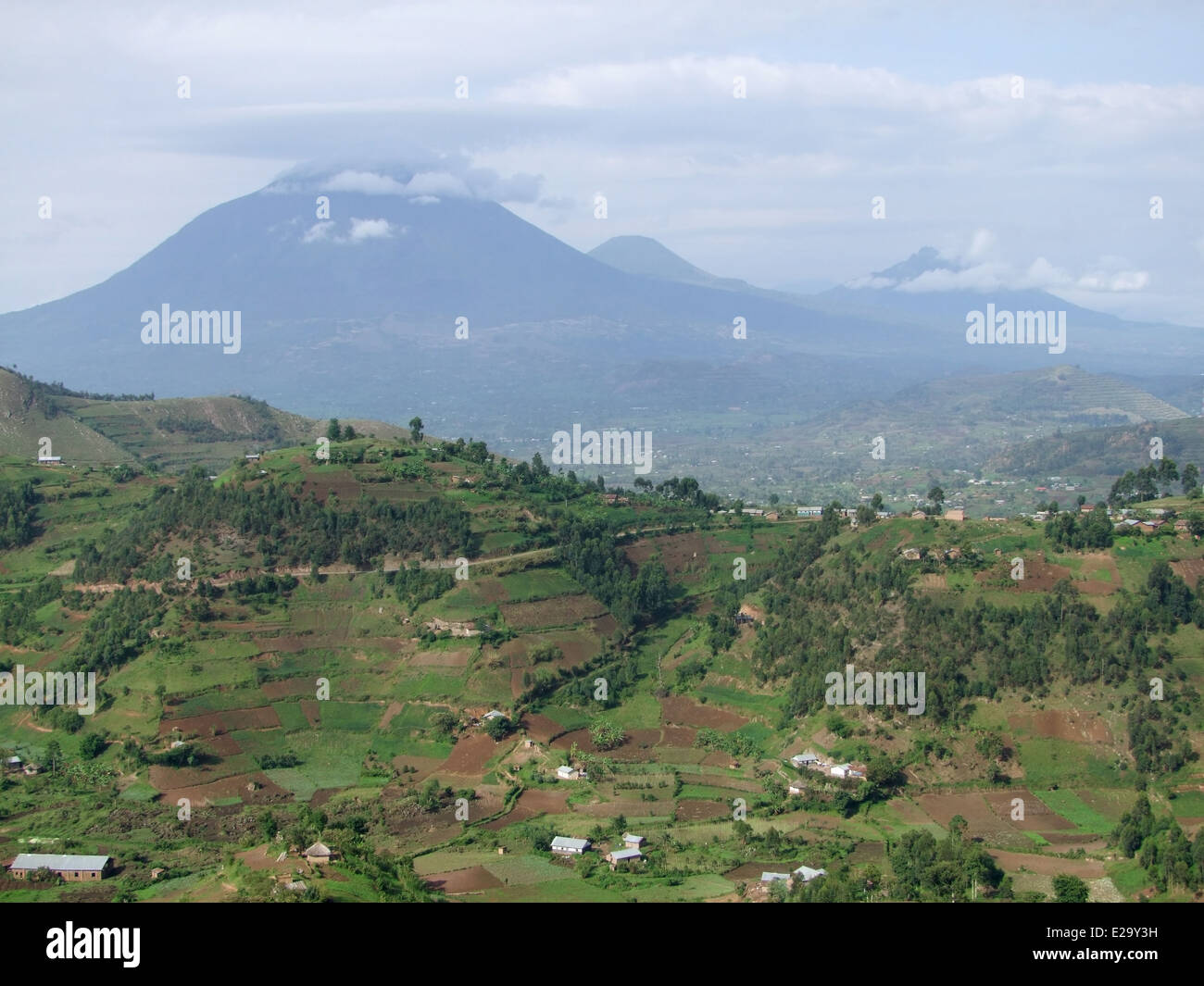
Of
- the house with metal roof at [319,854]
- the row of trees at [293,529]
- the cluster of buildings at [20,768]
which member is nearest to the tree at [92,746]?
the cluster of buildings at [20,768]

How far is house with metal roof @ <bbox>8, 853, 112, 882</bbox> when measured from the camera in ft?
99.8

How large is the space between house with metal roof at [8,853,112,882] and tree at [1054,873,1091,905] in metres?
21.7

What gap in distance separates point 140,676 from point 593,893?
61.8 ft

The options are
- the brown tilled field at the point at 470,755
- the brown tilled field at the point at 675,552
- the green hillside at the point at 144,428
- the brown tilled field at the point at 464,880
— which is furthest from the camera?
the green hillside at the point at 144,428

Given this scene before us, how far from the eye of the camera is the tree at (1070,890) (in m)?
28.6

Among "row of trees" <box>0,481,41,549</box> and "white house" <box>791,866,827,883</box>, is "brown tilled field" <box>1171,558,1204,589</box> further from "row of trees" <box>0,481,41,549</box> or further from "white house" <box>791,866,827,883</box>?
"row of trees" <box>0,481,41,549</box>

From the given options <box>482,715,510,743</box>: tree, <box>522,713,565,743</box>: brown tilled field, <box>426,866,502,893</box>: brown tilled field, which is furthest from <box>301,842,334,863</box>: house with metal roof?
<box>522,713,565,743</box>: brown tilled field

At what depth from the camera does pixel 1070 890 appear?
28969mm

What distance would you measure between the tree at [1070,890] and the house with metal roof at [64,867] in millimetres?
21729

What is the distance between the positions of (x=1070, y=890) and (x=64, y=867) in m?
22.8

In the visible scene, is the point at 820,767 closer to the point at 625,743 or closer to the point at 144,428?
the point at 625,743

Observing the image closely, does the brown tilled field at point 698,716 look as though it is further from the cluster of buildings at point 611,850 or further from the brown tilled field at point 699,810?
the cluster of buildings at point 611,850

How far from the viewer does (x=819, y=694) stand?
40219 mm

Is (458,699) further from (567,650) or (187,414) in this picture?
(187,414)
